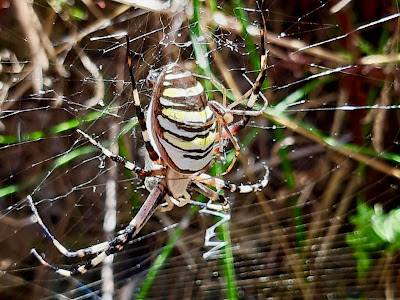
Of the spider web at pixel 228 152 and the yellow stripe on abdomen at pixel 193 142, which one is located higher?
the spider web at pixel 228 152

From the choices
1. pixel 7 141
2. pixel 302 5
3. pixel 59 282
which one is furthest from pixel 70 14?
pixel 59 282

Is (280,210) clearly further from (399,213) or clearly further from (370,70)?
(370,70)

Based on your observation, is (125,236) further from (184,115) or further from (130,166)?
(184,115)

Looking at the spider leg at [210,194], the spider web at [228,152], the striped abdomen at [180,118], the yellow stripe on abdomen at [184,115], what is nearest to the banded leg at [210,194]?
the spider leg at [210,194]

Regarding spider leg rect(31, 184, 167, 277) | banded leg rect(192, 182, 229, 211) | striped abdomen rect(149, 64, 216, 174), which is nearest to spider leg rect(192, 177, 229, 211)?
banded leg rect(192, 182, 229, 211)

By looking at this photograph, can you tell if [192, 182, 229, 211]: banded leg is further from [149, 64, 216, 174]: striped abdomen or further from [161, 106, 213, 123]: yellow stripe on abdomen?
[161, 106, 213, 123]: yellow stripe on abdomen

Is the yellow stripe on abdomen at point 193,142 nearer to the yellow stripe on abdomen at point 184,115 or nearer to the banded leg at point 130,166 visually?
the yellow stripe on abdomen at point 184,115

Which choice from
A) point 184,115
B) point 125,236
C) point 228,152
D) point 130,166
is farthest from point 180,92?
point 228,152
